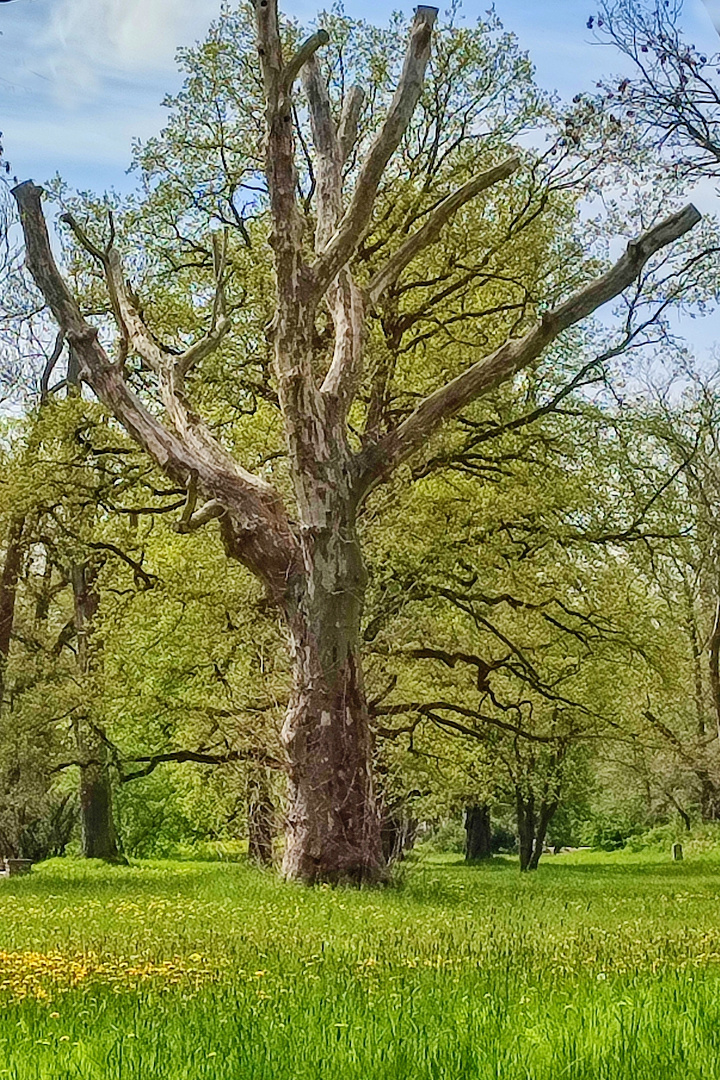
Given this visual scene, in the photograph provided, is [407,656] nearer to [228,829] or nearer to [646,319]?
[646,319]

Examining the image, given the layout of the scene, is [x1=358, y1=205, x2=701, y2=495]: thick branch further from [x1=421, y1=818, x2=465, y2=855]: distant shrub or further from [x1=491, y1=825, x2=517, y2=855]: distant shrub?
[x1=491, y1=825, x2=517, y2=855]: distant shrub

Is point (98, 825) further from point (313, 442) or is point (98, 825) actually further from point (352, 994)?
point (352, 994)

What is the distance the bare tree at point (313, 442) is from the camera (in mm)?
12484

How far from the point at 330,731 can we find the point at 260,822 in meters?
6.36

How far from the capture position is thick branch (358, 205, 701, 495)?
13.3 meters

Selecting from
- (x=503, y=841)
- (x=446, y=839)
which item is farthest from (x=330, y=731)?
(x=503, y=841)

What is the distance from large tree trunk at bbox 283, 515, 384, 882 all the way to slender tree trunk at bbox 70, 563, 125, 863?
7482 mm

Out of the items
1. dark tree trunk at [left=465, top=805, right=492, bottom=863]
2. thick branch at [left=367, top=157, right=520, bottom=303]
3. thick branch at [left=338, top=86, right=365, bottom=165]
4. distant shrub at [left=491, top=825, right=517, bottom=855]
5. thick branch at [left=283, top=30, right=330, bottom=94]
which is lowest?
distant shrub at [left=491, top=825, right=517, bottom=855]

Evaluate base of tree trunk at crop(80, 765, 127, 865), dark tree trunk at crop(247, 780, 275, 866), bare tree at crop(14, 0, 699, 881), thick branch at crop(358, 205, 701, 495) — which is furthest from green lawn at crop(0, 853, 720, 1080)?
base of tree trunk at crop(80, 765, 127, 865)

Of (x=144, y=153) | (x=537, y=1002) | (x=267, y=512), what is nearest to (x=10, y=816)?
(x=267, y=512)

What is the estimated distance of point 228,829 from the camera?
23.6m

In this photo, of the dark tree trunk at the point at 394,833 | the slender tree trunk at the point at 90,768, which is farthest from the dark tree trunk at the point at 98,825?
the dark tree trunk at the point at 394,833

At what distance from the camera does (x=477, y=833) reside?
120 feet

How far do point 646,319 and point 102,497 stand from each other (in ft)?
27.4
